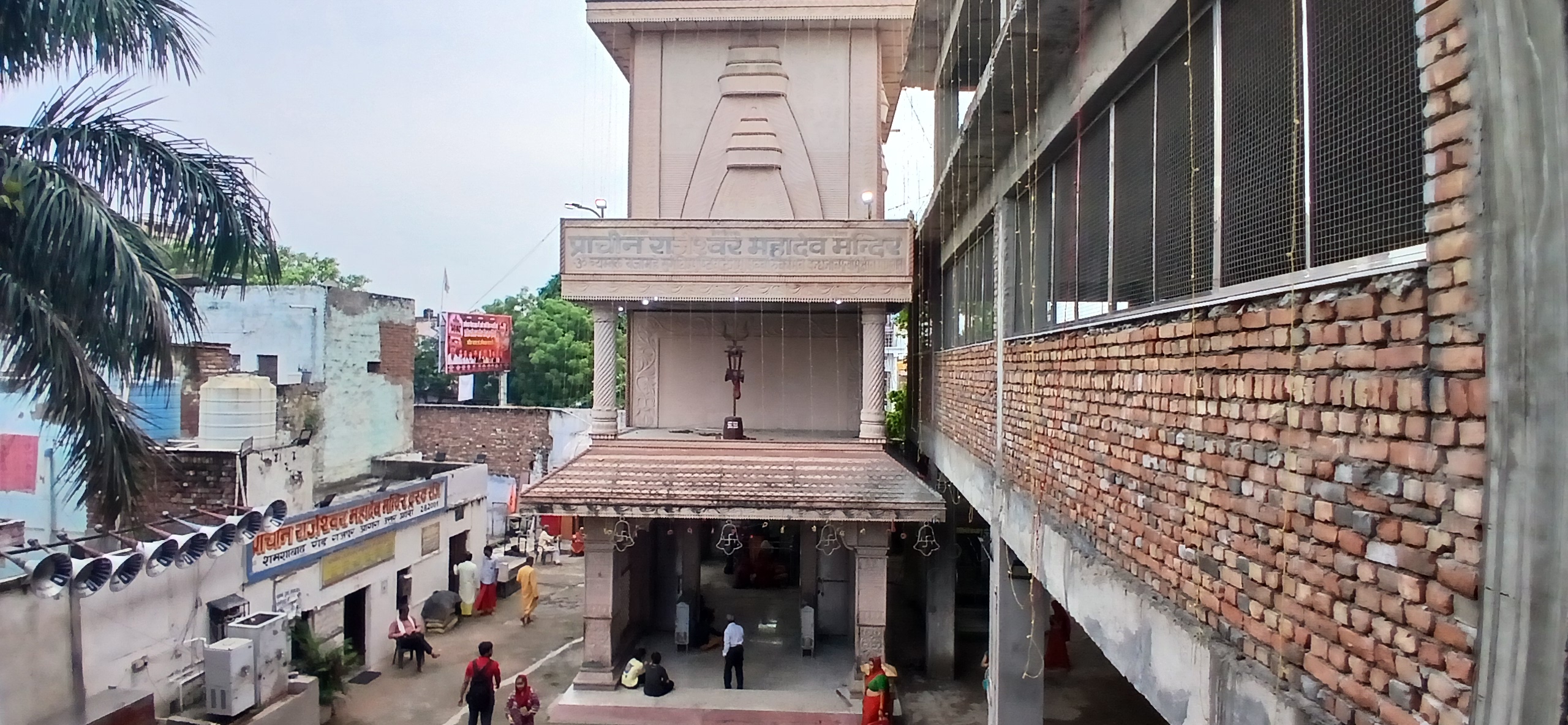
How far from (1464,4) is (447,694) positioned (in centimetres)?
1439

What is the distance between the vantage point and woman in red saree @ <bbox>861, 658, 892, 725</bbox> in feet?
33.7

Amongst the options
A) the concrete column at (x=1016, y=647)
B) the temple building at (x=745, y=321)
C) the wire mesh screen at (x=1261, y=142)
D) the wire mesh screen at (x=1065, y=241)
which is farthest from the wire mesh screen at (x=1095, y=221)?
the temple building at (x=745, y=321)

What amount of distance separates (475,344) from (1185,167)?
30.2m

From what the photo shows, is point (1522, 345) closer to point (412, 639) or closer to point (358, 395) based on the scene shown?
point (412, 639)

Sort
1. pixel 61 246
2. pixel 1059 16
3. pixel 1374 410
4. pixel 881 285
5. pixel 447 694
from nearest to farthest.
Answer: pixel 1374 410 → pixel 1059 16 → pixel 61 246 → pixel 881 285 → pixel 447 694

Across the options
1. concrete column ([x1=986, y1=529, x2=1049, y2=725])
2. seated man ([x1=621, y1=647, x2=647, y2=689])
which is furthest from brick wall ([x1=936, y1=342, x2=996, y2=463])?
seated man ([x1=621, y1=647, x2=647, y2=689])

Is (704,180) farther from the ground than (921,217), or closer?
farther from the ground

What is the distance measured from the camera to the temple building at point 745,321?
11633 millimetres

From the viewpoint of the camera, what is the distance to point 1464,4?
196 cm

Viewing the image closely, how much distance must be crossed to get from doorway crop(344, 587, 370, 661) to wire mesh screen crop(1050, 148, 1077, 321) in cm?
1321

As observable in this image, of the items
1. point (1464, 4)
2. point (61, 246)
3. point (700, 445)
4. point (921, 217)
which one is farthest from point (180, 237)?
point (1464, 4)

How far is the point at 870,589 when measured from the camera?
1145 cm

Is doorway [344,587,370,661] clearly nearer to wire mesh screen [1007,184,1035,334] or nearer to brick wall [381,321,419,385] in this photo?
brick wall [381,321,419,385]

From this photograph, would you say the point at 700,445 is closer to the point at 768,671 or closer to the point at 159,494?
the point at 768,671
